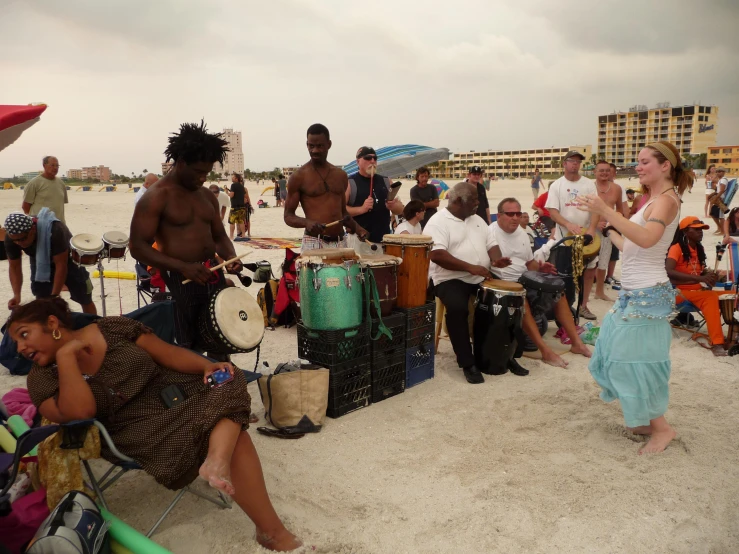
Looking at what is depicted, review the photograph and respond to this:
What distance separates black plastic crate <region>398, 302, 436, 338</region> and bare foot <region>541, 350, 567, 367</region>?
1.31 metres

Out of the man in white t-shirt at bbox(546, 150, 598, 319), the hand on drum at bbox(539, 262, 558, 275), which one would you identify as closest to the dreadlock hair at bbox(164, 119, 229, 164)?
the hand on drum at bbox(539, 262, 558, 275)

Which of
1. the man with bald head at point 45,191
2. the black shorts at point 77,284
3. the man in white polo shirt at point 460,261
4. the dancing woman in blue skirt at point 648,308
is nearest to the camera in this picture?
the dancing woman in blue skirt at point 648,308

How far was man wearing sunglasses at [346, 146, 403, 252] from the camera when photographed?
20.5 feet

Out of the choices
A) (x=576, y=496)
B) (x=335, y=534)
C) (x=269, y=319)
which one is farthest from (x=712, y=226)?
(x=335, y=534)

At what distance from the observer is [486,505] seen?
10.2 feet

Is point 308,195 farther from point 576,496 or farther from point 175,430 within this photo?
point 576,496

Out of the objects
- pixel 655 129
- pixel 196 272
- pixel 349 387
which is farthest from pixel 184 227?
pixel 655 129

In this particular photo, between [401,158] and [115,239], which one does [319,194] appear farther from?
[401,158]

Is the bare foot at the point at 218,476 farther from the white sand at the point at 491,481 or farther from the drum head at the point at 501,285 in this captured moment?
the drum head at the point at 501,285

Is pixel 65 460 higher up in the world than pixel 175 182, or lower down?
lower down

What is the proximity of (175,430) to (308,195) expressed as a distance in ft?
10.3

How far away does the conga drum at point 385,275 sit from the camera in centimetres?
446

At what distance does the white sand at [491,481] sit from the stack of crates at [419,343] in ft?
0.49

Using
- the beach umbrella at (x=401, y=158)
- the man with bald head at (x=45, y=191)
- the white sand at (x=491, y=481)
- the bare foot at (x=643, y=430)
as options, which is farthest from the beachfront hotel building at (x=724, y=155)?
the bare foot at (x=643, y=430)
